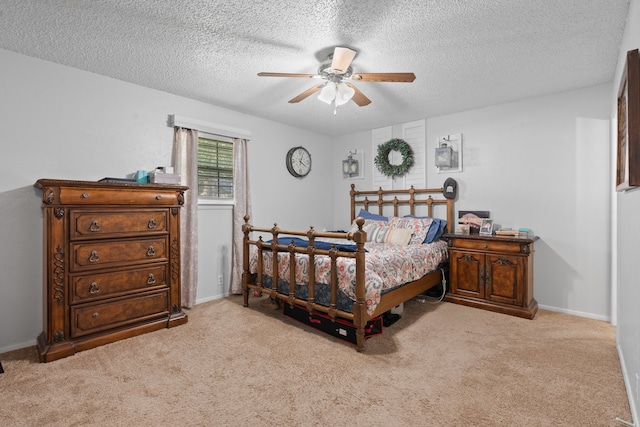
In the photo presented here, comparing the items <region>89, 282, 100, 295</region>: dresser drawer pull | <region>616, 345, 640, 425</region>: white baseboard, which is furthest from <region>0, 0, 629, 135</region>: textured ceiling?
<region>616, 345, 640, 425</region>: white baseboard

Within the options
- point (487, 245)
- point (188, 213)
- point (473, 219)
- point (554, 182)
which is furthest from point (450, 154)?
point (188, 213)

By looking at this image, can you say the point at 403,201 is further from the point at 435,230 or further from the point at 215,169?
the point at 215,169

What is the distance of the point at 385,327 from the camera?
10.2ft

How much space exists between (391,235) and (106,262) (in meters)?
3.17

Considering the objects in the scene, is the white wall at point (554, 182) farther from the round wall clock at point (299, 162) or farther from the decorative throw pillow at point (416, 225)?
the round wall clock at point (299, 162)

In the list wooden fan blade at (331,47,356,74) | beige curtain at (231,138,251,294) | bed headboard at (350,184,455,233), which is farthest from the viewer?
bed headboard at (350,184,455,233)

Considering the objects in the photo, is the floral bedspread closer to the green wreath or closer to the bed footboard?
the bed footboard

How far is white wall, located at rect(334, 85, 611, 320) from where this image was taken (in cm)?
336

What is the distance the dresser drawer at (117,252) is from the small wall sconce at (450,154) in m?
3.60

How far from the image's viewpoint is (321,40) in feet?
8.03

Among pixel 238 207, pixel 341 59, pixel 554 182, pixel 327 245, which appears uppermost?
pixel 341 59

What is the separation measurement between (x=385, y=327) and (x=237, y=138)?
3.04m

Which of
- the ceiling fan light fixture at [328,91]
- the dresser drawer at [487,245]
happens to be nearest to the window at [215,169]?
the ceiling fan light fixture at [328,91]

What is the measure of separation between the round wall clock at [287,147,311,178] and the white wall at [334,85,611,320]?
2.40 metres
